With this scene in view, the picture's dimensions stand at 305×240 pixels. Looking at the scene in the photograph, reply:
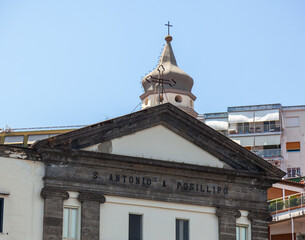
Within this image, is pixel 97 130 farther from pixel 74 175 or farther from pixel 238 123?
pixel 238 123

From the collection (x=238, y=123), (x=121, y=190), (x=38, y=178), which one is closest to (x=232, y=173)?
(x=121, y=190)

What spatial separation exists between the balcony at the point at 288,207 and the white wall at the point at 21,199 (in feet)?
51.8

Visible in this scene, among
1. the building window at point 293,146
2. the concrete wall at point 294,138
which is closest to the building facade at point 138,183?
the concrete wall at point 294,138

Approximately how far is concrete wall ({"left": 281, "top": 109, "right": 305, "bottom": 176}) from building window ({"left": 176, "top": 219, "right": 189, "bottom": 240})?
Result: 1647 inches

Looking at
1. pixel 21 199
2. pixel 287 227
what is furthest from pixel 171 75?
pixel 21 199

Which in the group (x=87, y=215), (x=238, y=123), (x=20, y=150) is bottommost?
(x=87, y=215)

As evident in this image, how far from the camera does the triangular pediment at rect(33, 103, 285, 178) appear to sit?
1535 inches

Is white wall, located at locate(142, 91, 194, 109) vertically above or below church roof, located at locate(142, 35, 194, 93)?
below

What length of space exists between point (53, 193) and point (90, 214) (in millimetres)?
1832

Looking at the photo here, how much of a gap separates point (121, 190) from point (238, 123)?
44.2 metres

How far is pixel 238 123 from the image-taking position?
270ft

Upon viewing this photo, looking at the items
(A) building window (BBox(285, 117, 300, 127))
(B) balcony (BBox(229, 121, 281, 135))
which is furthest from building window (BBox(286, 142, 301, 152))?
(B) balcony (BBox(229, 121, 281, 135))

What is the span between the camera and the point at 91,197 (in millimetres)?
38375

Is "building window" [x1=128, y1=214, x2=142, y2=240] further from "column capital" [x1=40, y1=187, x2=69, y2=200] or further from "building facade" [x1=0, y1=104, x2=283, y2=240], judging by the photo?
"column capital" [x1=40, y1=187, x2=69, y2=200]
